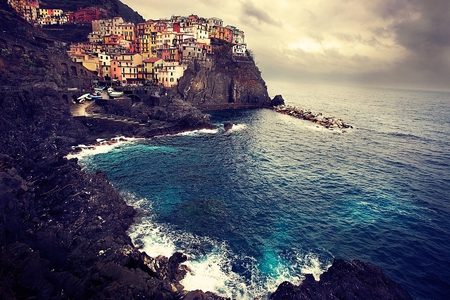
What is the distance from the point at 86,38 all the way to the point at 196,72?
7229 centimetres

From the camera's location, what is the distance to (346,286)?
2609 cm

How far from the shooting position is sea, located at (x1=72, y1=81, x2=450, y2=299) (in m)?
31.5

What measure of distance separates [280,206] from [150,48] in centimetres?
11113

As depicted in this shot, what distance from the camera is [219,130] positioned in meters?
91.5

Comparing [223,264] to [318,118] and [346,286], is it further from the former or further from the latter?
[318,118]

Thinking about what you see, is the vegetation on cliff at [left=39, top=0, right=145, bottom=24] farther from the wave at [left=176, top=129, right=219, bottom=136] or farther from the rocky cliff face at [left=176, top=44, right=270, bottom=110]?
the wave at [left=176, top=129, right=219, bottom=136]

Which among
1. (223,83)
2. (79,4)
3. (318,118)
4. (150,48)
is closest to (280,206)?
(318,118)

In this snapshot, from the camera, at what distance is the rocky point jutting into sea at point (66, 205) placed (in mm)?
20125

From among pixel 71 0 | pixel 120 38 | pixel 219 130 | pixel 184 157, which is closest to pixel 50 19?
pixel 71 0

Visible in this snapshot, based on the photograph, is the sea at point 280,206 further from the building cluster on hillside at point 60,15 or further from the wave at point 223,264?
the building cluster on hillside at point 60,15

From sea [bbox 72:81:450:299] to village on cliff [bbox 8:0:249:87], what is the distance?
145 feet

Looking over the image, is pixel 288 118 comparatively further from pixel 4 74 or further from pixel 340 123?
pixel 4 74

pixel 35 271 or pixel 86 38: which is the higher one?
pixel 86 38

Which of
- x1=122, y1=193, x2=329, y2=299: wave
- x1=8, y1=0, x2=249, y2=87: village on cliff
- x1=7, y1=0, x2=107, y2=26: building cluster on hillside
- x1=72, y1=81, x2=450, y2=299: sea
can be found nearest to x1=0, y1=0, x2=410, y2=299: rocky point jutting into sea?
x1=122, y1=193, x2=329, y2=299: wave
